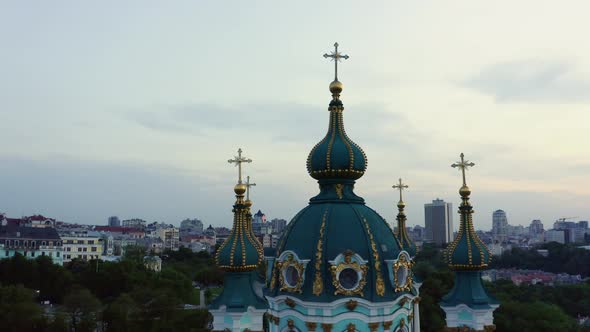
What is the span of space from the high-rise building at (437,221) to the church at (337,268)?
13232cm

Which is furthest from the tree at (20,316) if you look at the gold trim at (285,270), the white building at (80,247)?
the white building at (80,247)

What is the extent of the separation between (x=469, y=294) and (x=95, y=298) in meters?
40.1

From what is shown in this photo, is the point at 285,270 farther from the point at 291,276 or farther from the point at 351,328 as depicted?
the point at 351,328

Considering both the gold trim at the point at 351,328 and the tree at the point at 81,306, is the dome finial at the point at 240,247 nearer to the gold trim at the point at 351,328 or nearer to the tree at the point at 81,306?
the gold trim at the point at 351,328

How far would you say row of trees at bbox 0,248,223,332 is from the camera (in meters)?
40.6

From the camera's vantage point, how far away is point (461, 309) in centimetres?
1825

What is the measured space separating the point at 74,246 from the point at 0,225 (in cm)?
1240

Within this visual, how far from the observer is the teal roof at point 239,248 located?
1894 centimetres

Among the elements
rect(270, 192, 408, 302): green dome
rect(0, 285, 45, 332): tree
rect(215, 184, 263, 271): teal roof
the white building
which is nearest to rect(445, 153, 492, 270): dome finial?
rect(270, 192, 408, 302): green dome

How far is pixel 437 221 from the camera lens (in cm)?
16188

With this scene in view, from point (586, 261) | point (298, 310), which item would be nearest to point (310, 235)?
point (298, 310)

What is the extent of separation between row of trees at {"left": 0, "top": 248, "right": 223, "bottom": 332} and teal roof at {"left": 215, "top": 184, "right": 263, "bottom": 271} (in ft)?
71.1

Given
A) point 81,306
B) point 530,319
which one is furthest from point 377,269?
point 81,306

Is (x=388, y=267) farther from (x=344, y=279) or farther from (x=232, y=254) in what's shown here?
(x=232, y=254)
